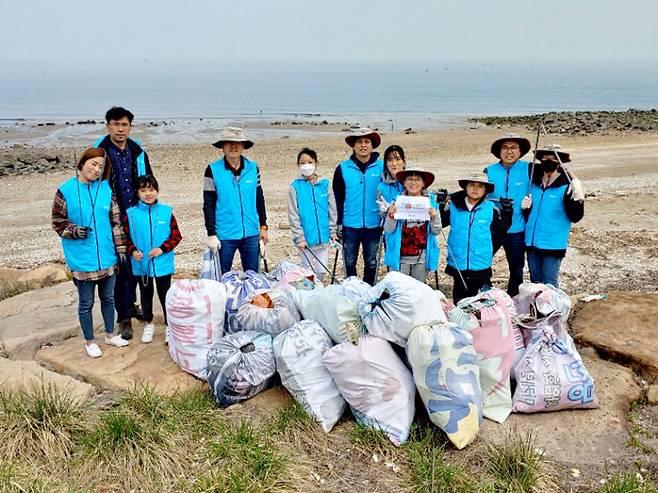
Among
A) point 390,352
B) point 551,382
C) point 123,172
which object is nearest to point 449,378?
point 390,352

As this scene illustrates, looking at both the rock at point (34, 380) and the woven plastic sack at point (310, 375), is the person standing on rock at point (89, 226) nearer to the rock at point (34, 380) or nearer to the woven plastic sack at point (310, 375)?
the rock at point (34, 380)

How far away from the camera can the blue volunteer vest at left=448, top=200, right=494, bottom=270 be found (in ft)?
15.4

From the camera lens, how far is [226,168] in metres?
5.00

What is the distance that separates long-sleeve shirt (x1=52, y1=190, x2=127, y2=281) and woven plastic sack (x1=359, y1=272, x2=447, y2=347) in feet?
6.54

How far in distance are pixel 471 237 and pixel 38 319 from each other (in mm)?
4016

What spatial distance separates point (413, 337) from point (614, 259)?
5.10 metres

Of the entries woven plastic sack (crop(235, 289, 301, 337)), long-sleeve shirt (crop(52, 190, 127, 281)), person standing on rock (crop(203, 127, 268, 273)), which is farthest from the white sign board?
long-sleeve shirt (crop(52, 190, 127, 281))

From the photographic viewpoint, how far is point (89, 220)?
4262 millimetres

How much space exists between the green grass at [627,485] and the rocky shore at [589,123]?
21882mm

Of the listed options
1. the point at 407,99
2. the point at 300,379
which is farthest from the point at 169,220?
A: the point at 407,99

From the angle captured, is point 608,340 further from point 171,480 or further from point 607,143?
point 607,143

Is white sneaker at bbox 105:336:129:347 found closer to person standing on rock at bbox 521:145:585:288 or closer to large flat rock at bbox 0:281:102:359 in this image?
large flat rock at bbox 0:281:102:359

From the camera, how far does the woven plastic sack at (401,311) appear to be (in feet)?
12.0

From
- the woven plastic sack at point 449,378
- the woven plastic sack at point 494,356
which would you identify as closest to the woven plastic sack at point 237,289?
the woven plastic sack at point 449,378
